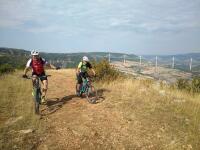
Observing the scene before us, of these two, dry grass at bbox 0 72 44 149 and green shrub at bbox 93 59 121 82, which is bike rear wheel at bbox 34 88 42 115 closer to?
dry grass at bbox 0 72 44 149

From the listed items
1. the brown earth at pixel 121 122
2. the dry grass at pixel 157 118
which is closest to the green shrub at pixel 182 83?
the dry grass at pixel 157 118

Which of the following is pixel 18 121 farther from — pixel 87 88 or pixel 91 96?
pixel 91 96

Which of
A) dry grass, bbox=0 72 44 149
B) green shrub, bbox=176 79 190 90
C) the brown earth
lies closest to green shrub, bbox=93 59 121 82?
green shrub, bbox=176 79 190 90

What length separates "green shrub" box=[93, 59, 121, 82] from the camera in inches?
779

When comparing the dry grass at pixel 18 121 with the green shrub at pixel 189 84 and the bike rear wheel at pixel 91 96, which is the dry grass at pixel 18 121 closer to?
the bike rear wheel at pixel 91 96

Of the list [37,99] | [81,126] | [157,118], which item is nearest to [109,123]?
[81,126]

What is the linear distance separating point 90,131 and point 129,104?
11.0ft

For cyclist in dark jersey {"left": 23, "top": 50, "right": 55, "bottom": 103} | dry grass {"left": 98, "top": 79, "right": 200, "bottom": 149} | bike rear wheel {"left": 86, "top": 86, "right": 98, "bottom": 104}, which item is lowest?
dry grass {"left": 98, "top": 79, "right": 200, "bottom": 149}

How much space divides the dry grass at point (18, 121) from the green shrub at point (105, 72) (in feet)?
17.8

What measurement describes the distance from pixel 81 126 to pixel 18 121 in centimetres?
225

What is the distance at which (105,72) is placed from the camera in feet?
66.8

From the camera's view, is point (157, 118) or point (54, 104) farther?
point (54, 104)

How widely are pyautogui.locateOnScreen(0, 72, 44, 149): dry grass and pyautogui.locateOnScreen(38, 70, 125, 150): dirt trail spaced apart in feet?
1.27

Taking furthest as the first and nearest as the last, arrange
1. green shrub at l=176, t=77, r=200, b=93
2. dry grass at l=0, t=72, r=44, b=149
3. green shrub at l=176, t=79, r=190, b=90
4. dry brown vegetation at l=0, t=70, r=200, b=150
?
green shrub at l=176, t=79, r=190, b=90
green shrub at l=176, t=77, r=200, b=93
dry brown vegetation at l=0, t=70, r=200, b=150
dry grass at l=0, t=72, r=44, b=149
